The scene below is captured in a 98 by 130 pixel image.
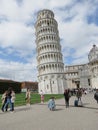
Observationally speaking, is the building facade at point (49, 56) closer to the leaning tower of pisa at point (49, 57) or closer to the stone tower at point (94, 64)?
the leaning tower of pisa at point (49, 57)

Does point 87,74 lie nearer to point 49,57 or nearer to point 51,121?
point 49,57

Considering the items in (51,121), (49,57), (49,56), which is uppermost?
(49,56)

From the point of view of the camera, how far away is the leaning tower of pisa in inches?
3189

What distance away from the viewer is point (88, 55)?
12188cm

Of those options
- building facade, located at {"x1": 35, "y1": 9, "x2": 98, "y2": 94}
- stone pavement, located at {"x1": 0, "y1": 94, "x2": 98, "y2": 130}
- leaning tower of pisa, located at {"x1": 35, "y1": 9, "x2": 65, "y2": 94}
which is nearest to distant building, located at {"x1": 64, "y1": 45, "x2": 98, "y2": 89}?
building facade, located at {"x1": 35, "y1": 9, "x2": 98, "y2": 94}

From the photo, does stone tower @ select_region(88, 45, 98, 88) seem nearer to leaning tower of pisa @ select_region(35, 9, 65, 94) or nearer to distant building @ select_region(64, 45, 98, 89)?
distant building @ select_region(64, 45, 98, 89)

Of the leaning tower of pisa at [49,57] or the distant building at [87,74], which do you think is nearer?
the leaning tower of pisa at [49,57]

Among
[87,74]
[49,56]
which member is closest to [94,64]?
[87,74]

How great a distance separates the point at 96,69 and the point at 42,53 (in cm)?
4036

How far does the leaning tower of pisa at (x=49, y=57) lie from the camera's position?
8100 centimetres

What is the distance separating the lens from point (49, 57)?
81.9 meters

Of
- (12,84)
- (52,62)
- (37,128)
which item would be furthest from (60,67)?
(37,128)

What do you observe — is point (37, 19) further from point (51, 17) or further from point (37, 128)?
point (37, 128)

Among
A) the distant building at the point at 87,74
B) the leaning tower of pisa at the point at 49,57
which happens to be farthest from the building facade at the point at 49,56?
the distant building at the point at 87,74
